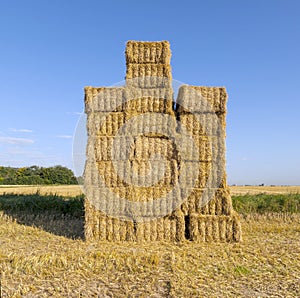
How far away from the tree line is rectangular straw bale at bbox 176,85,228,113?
41745 mm

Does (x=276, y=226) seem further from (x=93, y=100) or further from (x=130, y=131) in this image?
(x=93, y=100)

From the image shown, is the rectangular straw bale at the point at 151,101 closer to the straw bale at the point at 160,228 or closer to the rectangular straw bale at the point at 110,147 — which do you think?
the rectangular straw bale at the point at 110,147

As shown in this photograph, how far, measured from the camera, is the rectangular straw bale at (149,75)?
9.01 m

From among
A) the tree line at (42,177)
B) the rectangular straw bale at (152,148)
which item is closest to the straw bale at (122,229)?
the rectangular straw bale at (152,148)

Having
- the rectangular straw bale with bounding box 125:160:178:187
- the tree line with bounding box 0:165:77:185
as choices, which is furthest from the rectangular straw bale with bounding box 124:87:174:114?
the tree line with bounding box 0:165:77:185

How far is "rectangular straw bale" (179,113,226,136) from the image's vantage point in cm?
900

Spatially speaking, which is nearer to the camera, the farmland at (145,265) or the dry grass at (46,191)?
the farmland at (145,265)

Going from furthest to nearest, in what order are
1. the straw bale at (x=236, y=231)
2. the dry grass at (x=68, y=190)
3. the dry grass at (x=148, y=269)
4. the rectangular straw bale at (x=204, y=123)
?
the dry grass at (x=68, y=190) < the rectangular straw bale at (x=204, y=123) < the straw bale at (x=236, y=231) < the dry grass at (x=148, y=269)

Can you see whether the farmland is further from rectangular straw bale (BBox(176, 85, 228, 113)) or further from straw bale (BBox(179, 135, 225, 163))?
rectangular straw bale (BBox(176, 85, 228, 113))

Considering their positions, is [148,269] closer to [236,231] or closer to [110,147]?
[236,231]

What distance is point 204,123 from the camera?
9.02m

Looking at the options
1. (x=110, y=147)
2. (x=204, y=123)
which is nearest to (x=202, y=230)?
(x=204, y=123)

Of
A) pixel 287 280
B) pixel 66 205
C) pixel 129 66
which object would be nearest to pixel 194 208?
pixel 287 280

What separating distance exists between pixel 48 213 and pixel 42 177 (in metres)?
38.2
